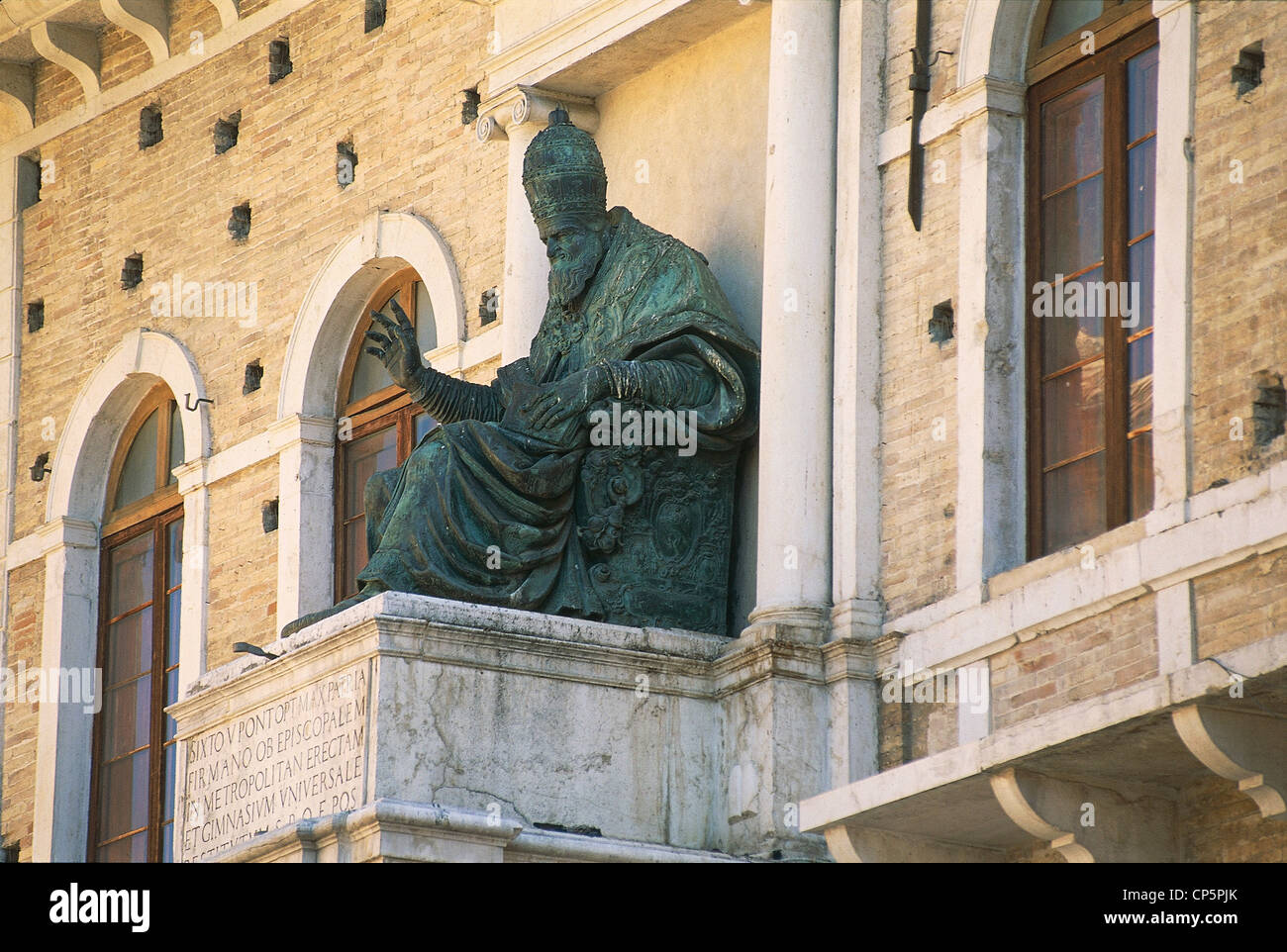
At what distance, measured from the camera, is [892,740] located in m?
11.9

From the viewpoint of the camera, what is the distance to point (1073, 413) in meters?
11.6

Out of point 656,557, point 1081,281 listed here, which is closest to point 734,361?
point 656,557

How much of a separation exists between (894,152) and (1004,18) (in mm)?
720

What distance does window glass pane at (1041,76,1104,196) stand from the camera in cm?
1180

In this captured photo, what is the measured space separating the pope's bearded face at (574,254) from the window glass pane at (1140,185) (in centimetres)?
262

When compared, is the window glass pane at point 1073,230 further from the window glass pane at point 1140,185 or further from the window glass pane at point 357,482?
the window glass pane at point 357,482

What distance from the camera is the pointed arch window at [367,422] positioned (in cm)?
1608

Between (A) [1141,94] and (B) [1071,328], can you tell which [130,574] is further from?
(A) [1141,94]

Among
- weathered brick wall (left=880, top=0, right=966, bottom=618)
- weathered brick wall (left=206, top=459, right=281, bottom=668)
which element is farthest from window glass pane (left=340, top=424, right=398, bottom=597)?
weathered brick wall (left=880, top=0, right=966, bottom=618)

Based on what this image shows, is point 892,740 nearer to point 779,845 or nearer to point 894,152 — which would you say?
point 779,845

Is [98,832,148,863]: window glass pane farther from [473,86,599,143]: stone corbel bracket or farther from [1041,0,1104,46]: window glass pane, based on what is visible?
[1041,0,1104,46]: window glass pane

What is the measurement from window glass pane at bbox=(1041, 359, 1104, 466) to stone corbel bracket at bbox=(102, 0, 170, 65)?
26.0 ft

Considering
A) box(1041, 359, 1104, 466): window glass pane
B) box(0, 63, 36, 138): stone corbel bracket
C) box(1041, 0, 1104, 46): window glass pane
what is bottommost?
box(1041, 359, 1104, 466): window glass pane

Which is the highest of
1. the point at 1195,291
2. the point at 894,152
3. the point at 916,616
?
the point at 894,152
